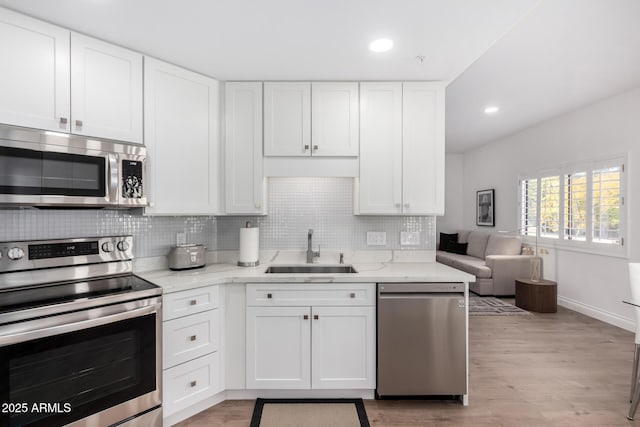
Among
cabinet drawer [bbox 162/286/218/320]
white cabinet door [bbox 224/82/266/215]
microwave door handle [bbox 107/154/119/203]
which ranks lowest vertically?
cabinet drawer [bbox 162/286/218/320]

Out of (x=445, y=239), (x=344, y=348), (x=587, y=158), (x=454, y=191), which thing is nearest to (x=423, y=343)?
(x=344, y=348)

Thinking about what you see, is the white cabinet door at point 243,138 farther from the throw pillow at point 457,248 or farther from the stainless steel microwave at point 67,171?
the throw pillow at point 457,248

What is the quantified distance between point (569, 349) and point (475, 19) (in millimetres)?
3218

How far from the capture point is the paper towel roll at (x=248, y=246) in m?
2.51

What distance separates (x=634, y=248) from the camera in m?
3.49

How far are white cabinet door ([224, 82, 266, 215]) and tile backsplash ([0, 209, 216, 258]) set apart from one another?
40 cm

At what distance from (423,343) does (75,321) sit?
2.01 m

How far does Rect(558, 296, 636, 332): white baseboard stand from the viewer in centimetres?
354

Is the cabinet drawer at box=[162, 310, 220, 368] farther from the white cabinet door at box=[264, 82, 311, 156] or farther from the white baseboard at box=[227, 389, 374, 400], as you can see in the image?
the white cabinet door at box=[264, 82, 311, 156]

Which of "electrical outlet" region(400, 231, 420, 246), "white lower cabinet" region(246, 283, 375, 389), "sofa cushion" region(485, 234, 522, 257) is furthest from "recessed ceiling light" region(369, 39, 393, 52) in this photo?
"sofa cushion" region(485, 234, 522, 257)

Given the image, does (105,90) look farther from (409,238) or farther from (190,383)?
(409,238)

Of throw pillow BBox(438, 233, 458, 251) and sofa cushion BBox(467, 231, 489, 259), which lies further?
throw pillow BBox(438, 233, 458, 251)

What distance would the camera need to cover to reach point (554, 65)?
2.96 meters

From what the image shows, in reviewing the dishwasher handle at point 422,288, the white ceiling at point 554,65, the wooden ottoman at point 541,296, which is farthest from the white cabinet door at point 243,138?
the wooden ottoman at point 541,296
